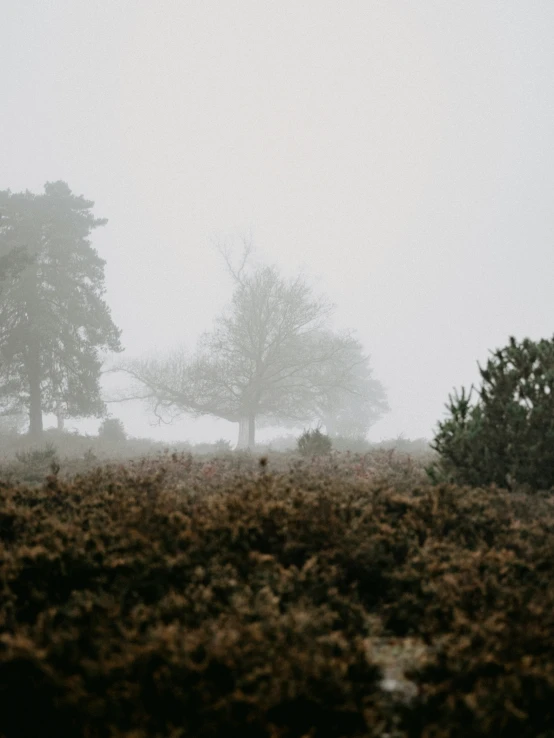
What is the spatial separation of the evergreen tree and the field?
75.1ft

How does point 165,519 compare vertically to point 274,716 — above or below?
above

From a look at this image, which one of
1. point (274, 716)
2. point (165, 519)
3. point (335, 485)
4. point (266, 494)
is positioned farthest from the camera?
point (335, 485)

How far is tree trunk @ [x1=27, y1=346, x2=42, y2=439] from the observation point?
25906mm

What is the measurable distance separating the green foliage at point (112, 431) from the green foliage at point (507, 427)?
24985 mm

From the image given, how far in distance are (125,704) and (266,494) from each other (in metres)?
2.59

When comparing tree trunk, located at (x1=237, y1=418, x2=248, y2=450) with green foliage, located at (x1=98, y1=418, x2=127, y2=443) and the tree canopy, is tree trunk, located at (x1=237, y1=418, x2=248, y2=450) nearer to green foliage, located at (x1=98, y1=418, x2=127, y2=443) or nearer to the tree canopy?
the tree canopy

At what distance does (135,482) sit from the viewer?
585cm

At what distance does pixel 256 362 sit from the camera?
97.9 feet

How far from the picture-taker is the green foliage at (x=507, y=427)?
657 cm

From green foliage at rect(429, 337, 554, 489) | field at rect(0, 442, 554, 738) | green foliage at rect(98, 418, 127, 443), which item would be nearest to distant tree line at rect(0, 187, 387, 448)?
green foliage at rect(98, 418, 127, 443)

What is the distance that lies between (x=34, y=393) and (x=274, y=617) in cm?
2645

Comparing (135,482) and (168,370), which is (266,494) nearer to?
(135,482)

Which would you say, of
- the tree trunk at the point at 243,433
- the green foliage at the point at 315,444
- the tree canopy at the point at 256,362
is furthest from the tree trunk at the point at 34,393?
the green foliage at the point at 315,444

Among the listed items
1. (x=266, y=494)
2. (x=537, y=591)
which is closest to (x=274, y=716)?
(x=537, y=591)
